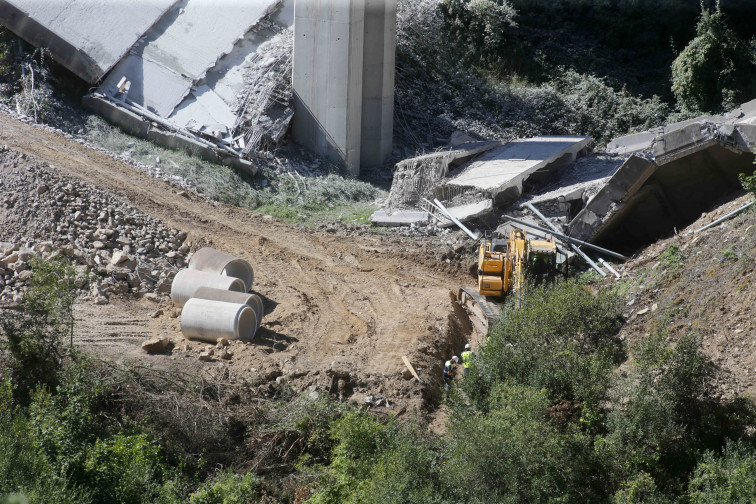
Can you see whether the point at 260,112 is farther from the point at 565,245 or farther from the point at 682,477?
the point at 682,477

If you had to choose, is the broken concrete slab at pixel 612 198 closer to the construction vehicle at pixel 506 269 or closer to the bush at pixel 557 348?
the construction vehicle at pixel 506 269

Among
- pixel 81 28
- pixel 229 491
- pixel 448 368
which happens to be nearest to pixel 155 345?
pixel 229 491

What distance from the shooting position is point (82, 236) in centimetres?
1612

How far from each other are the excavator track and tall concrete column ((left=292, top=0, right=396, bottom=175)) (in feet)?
26.9

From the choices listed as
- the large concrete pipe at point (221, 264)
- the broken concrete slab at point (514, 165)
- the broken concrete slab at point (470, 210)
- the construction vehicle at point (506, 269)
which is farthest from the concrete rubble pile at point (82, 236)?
the broken concrete slab at point (514, 165)

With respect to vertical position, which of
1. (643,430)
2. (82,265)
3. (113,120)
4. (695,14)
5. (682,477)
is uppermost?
(695,14)

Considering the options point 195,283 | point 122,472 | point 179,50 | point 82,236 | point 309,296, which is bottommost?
point 122,472

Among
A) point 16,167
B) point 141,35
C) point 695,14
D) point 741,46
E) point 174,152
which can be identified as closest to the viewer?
point 16,167

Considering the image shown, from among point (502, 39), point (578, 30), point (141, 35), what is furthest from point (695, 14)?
point (141, 35)

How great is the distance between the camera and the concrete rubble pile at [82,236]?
15180mm

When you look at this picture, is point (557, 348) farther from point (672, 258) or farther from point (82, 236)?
point (82, 236)

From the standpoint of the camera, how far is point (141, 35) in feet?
78.7

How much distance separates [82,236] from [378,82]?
11757mm

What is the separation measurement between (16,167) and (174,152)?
5.07 m
